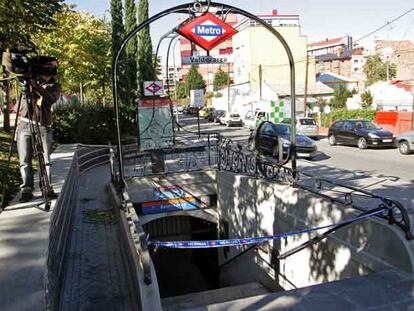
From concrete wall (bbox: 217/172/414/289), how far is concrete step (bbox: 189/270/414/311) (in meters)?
0.36

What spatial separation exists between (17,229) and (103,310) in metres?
1.61

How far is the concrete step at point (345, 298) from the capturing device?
443cm

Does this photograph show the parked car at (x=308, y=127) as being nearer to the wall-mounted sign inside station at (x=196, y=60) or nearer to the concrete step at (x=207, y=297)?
the concrete step at (x=207, y=297)

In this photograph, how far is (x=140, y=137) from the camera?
1178cm

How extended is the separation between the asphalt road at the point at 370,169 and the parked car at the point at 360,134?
40cm

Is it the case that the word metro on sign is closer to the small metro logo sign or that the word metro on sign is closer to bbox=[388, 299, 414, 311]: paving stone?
the small metro logo sign

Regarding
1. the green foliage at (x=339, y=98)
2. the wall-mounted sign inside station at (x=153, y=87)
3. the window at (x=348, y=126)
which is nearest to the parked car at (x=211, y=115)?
the green foliage at (x=339, y=98)

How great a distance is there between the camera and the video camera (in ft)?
16.9

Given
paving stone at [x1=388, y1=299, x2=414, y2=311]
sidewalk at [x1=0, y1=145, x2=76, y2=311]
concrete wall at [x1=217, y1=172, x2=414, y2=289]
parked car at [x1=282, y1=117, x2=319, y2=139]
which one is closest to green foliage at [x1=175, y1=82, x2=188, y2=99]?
parked car at [x1=282, y1=117, x2=319, y2=139]

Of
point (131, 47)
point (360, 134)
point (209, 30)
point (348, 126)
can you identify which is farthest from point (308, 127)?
point (209, 30)

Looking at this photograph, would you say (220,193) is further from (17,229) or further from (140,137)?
(17,229)

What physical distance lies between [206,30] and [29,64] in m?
3.28

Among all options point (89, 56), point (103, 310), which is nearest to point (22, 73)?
point (103, 310)

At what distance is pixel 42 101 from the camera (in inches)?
231
